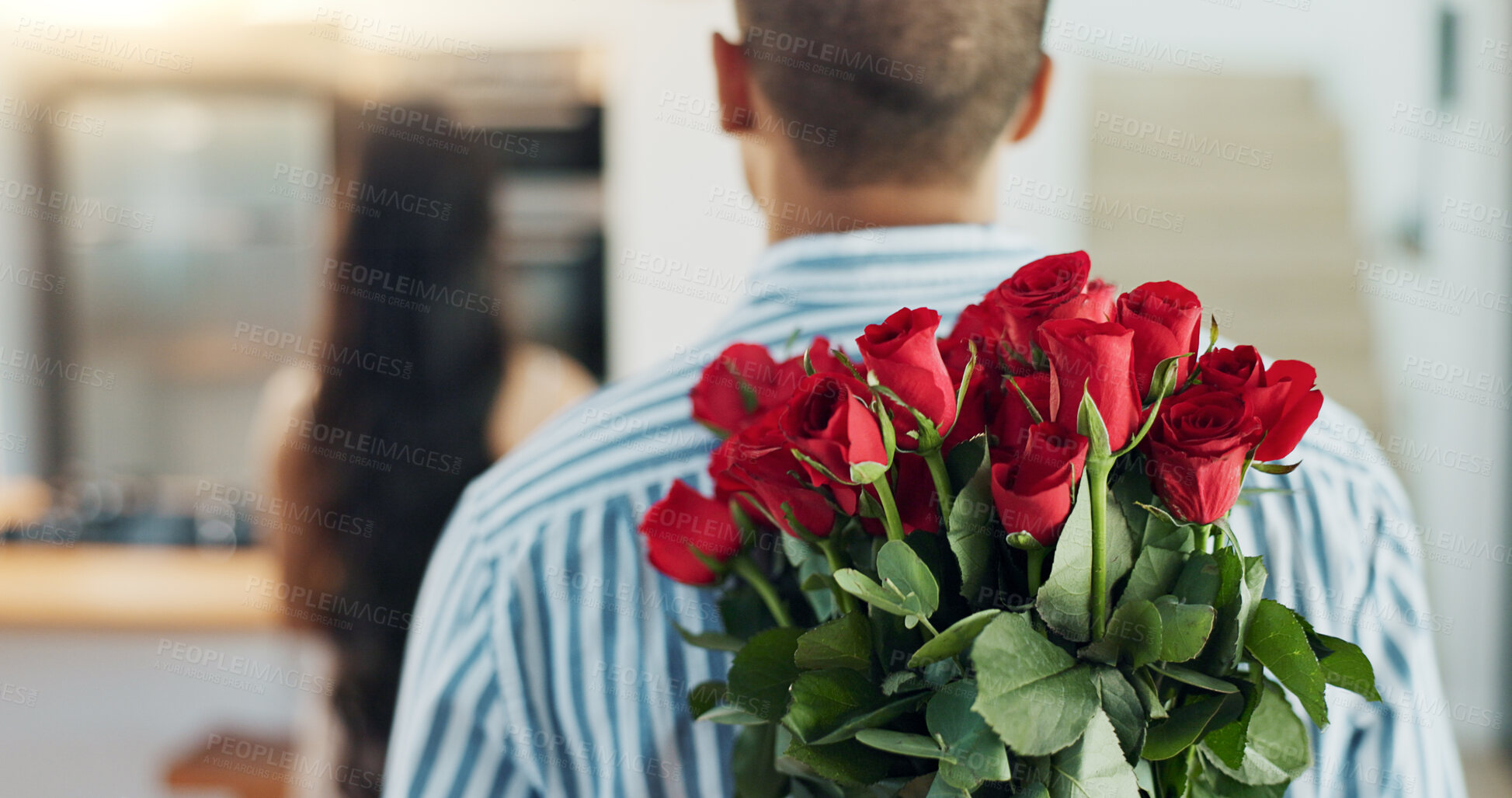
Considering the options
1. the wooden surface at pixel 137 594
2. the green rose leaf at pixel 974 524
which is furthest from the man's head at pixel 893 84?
the wooden surface at pixel 137 594

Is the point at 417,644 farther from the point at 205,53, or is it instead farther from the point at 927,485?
the point at 205,53

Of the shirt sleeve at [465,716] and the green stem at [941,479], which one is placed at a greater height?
the green stem at [941,479]

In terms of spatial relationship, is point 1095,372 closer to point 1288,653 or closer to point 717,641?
point 1288,653

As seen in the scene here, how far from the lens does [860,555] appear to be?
48 cm

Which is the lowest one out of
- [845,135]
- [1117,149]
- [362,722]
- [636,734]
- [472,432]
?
[362,722]

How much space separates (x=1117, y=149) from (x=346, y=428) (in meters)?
2.51

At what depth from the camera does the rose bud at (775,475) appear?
43 cm

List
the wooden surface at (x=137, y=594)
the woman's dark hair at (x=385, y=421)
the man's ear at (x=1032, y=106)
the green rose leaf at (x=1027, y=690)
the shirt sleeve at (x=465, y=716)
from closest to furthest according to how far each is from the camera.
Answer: the green rose leaf at (x=1027, y=690) → the shirt sleeve at (x=465, y=716) → the man's ear at (x=1032, y=106) → the woman's dark hair at (x=385, y=421) → the wooden surface at (x=137, y=594)

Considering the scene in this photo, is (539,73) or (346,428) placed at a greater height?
(539,73)

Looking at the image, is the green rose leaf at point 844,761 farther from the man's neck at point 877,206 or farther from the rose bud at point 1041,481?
the man's neck at point 877,206

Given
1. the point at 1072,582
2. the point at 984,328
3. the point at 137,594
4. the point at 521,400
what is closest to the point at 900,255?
the point at 984,328

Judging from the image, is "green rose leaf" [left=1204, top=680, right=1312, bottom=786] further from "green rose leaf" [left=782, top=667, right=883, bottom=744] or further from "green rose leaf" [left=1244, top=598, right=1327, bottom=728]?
"green rose leaf" [left=782, top=667, right=883, bottom=744]

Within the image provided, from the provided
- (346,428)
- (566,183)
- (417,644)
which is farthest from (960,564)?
(566,183)

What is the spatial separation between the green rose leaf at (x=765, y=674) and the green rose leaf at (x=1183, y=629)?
6.7 inches
